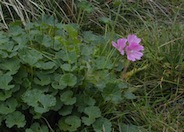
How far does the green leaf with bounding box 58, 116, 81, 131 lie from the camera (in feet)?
7.14

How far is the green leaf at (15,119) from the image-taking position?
6.98 ft

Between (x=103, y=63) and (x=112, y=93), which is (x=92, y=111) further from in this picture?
(x=103, y=63)

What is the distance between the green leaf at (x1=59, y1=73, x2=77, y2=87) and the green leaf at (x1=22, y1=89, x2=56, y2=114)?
8cm

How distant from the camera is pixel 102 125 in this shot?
7.25ft

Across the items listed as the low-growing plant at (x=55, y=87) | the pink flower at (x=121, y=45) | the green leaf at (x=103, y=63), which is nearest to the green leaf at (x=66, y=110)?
the low-growing plant at (x=55, y=87)

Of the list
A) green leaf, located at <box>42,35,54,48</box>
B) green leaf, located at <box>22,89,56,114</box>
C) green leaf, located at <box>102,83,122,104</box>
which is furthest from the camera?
green leaf, located at <box>42,35,54,48</box>

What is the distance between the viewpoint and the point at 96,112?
220 centimetres

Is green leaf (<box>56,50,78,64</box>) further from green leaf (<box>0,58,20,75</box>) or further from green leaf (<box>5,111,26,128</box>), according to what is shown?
green leaf (<box>5,111,26,128</box>)

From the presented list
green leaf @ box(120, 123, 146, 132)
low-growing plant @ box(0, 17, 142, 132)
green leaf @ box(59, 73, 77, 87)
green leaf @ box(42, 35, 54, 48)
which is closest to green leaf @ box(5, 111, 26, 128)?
low-growing plant @ box(0, 17, 142, 132)

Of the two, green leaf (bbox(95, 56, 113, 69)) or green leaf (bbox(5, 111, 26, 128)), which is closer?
green leaf (bbox(5, 111, 26, 128))

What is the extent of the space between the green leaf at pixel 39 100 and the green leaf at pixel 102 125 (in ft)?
0.74

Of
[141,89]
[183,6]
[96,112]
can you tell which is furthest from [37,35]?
[183,6]

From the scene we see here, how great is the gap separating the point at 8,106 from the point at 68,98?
0.27 m

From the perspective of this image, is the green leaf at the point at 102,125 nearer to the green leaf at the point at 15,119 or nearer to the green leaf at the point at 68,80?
the green leaf at the point at 68,80
